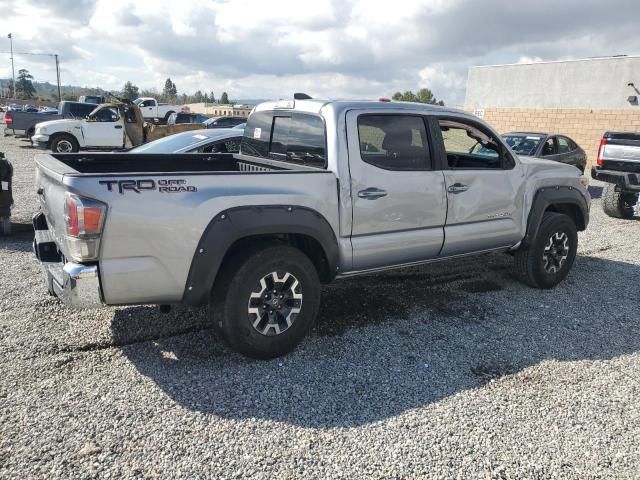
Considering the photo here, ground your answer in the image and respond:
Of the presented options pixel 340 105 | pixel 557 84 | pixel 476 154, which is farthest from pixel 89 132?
pixel 557 84

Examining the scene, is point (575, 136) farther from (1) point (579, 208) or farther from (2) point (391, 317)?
(2) point (391, 317)

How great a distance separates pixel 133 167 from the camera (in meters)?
4.98

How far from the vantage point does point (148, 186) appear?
314 cm

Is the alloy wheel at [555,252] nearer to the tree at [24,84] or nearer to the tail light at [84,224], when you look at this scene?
the tail light at [84,224]

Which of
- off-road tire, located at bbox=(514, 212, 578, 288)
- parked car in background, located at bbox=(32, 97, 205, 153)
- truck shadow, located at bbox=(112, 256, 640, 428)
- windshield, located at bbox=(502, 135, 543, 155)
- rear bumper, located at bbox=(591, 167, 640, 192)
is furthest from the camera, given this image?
parked car in background, located at bbox=(32, 97, 205, 153)

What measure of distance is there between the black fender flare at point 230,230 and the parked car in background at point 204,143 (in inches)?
154

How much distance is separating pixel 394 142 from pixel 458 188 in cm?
78

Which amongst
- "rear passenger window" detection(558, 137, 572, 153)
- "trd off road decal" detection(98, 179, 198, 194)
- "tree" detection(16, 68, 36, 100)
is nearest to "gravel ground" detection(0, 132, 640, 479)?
"trd off road decal" detection(98, 179, 198, 194)

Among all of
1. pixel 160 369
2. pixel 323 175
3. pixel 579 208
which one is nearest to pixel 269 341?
pixel 160 369

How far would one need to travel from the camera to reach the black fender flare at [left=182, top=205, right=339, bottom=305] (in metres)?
3.38

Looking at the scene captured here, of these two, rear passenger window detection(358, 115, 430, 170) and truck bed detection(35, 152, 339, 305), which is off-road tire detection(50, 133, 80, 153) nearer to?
truck bed detection(35, 152, 339, 305)

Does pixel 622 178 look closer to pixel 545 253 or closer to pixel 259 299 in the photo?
pixel 545 253

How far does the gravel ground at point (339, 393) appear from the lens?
2.76 m

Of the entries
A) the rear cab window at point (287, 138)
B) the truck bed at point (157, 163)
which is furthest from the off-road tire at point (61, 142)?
the rear cab window at point (287, 138)
